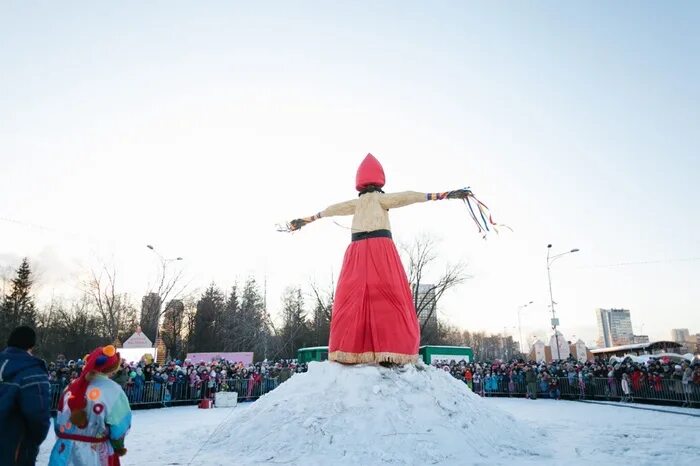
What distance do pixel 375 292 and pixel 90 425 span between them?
6211 mm

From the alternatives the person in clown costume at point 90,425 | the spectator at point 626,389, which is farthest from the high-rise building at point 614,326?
the person in clown costume at point 90,425

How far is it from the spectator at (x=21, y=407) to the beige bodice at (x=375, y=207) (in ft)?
23.0

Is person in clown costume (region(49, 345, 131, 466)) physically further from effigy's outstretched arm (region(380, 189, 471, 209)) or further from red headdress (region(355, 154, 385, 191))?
red headdress (region(355, 154, 385, 191))

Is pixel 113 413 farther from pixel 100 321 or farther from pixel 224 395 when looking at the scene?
pixel 100 321

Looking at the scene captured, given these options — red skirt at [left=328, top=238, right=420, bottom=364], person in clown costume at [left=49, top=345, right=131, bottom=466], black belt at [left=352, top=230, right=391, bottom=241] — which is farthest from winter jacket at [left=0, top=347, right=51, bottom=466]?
black belt at [left=352, top=230, right=391, bottom=241]

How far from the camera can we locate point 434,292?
40938mm

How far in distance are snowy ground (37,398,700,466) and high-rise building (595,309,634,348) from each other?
160 metres

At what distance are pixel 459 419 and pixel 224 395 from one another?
13.7 m

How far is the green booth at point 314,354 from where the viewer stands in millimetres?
34062

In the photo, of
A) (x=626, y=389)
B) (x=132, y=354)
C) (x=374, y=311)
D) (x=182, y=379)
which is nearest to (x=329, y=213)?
(x=374, y=311)

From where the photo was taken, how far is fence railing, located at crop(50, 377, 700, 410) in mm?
16812

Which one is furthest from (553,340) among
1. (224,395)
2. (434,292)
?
(224,395)

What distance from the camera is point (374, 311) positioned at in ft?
30.5

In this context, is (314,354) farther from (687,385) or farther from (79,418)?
(79,418)
